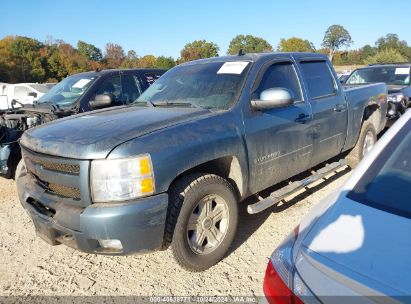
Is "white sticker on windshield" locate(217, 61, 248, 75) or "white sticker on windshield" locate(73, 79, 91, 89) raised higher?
"white sticker on windshield" locate(217, 61, 248, 75)

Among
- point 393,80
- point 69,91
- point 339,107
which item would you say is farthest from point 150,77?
point 393,80

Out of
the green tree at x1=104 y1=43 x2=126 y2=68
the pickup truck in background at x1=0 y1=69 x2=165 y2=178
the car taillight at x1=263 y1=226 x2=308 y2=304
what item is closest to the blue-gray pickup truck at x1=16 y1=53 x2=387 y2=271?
the car taillight at x1=263 y1=226 x2=308 y2=304

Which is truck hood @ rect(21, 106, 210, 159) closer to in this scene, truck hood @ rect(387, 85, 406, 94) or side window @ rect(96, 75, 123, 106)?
side window @ rect(96, 75, 123, 106)

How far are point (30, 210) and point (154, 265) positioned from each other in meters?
1.21

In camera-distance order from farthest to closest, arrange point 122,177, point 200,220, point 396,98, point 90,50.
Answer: point 90,50
point 396,98
point 200,220
point 122,177

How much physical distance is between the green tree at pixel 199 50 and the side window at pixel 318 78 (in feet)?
237

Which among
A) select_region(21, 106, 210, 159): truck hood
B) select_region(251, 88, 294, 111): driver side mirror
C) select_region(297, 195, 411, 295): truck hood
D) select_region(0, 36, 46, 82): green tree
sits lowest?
select_region(297, 195, 411, 295): truck hood

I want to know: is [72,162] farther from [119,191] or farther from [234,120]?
[234,120]

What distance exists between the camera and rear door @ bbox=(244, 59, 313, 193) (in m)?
3.49

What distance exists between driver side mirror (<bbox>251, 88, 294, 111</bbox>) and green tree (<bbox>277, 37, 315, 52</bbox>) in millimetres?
88795

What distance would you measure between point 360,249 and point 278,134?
7.70 ft

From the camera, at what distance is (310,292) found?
1349 mm

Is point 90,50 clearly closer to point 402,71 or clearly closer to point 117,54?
point 117,54

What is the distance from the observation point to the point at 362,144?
5.50 metres
